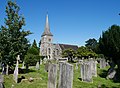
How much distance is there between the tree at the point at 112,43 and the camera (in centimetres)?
2164

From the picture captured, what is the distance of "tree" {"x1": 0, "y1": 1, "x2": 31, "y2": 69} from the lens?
2261cm

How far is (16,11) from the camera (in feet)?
78.2

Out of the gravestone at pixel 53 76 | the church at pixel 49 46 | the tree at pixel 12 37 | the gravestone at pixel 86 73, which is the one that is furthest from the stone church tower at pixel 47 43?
the gravestone at pixel 53 76

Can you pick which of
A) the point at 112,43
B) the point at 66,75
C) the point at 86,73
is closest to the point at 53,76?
the point at 66,75

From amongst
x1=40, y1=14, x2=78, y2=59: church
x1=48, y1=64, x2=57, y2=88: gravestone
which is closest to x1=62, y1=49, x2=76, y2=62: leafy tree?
x1=40, y1=14, x2=78, y2=59: church

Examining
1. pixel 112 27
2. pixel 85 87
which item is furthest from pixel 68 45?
pixel 85 87

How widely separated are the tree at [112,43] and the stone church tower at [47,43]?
63948 millimetres

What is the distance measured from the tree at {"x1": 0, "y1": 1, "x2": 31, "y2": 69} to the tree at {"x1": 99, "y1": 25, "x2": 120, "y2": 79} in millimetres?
8547

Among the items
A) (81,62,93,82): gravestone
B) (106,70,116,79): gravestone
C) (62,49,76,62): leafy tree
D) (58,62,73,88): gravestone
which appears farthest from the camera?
(62,49,76,62): leafy tree

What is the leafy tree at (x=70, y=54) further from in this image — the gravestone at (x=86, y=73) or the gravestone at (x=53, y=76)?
the gravestone at (x=53, y=76)

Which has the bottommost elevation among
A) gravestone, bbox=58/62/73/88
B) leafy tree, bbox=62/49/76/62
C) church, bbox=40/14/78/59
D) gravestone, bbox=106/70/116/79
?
gravestone, bbox=106/70/116/79

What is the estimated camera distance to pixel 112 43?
71.8 feet

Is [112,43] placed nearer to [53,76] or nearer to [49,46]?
[53,76]

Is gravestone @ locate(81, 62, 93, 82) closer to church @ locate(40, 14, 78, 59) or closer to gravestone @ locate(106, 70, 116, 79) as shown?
gravestone @ locate(106, 70, 116, 79)
